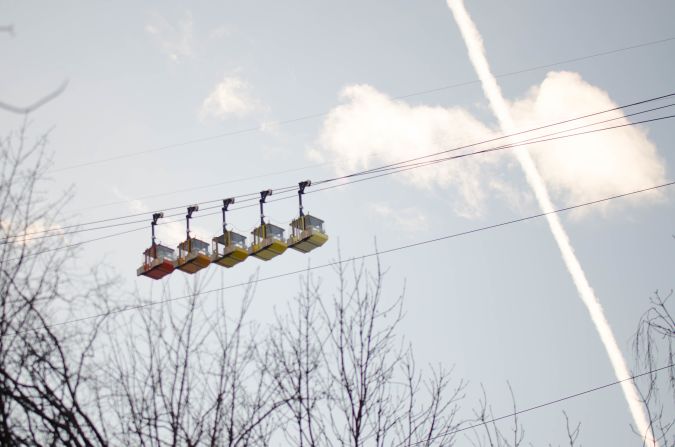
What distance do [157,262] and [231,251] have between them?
2.40m

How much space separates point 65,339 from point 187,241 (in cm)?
1649

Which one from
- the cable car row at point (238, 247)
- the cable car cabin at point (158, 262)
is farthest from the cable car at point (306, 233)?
the cable car cabin at point (158, 262)

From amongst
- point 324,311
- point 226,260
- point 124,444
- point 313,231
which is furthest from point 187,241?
point 124,444

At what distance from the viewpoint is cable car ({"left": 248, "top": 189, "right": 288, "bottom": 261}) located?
82.2ft

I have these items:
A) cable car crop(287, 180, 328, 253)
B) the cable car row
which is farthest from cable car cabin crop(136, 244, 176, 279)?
cable car crop(287, 180, 328, 253)

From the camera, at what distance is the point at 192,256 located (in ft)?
83.8

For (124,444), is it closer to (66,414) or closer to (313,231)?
(66,414)

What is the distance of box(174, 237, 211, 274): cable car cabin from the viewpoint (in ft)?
83.4

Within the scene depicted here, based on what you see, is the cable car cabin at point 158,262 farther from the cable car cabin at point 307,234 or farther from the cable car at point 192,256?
the cable car cabin at point 307,234

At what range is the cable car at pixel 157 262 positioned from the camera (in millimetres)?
25953

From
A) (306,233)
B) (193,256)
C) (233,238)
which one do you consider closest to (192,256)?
(193,256)

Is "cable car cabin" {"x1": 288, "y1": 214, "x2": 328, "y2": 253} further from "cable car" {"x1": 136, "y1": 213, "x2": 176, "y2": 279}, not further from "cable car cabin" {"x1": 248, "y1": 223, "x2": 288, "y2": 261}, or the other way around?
"cable car" {"x1": 136, "y1": 213, "x2": 176, "y2": 279}

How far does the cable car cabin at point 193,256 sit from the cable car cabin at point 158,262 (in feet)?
0.81

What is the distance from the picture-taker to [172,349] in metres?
10.9
